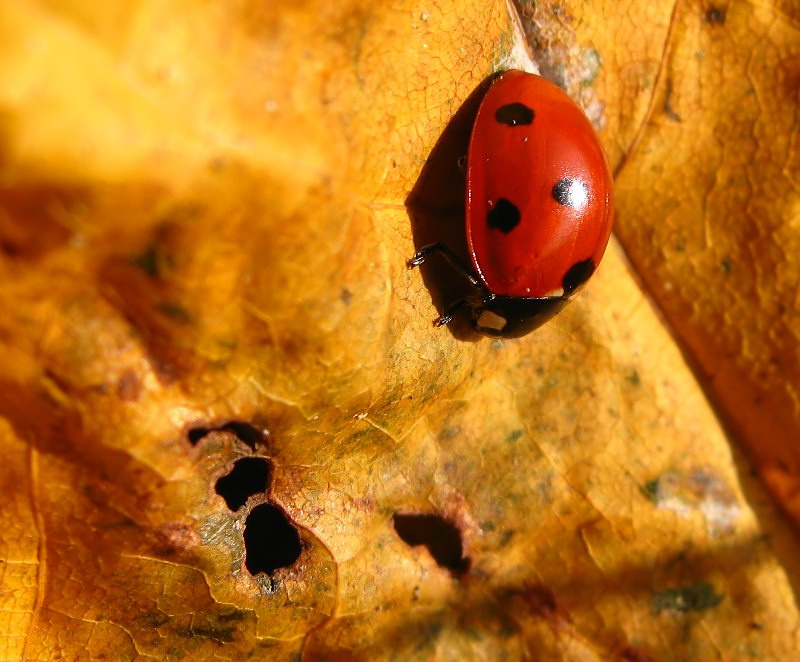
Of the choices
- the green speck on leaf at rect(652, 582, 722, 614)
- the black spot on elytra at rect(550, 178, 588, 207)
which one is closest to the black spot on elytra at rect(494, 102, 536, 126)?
the black spot on elytra at rect(550, 178, 588, 207)

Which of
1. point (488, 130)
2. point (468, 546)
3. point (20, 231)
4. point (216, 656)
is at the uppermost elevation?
point (488, 130)

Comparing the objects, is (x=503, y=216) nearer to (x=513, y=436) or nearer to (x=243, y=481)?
(x=513, y=436)

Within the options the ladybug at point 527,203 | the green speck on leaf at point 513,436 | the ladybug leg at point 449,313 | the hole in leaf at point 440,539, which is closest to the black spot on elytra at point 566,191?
the ladybug at point 527,203

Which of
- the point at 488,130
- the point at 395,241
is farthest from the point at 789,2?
the point at 395,241

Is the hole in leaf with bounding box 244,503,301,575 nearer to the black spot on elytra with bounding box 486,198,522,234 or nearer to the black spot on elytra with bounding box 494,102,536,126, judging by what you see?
the black spot on elytra with bounding box 486,198,522,234

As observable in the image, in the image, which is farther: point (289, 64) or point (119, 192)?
point (289, 64)

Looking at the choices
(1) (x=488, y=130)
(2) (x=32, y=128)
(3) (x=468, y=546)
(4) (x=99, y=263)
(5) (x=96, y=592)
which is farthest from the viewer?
(3) (x=468, y=546)

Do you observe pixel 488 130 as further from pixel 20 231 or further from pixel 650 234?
pixel 20 231
